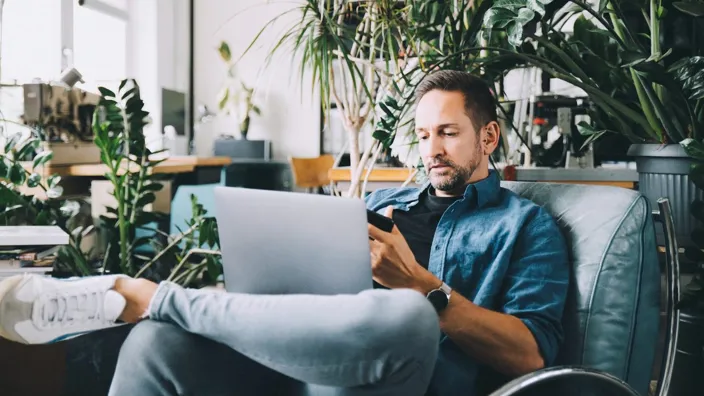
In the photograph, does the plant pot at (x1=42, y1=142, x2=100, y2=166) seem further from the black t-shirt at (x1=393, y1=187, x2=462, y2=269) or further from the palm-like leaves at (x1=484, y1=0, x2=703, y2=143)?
the palm-like leaves at (x1=484, y1=0, x2=703, y2=143)

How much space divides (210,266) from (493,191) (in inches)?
42.3

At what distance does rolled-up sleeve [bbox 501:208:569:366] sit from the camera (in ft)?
3.93

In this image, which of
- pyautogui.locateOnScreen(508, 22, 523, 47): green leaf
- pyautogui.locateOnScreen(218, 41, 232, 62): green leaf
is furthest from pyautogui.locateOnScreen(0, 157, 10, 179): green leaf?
pyautogui.locateOnScreen(218, 41, 232, 62): green leaf

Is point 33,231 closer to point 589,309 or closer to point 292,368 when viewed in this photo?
point 292,368

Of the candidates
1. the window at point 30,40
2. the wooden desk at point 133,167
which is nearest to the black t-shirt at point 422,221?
the wooden desk at point 133,167

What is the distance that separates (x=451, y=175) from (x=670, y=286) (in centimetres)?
53

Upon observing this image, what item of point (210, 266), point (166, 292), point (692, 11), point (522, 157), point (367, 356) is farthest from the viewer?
point (522, 157)

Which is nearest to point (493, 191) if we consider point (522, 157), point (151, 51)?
point (522, 157)

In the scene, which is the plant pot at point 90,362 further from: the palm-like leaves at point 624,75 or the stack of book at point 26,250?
the palm-like leaves at point 624,75

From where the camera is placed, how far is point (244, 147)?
590 cm

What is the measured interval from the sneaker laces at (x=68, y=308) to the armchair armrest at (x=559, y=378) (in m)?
0.70

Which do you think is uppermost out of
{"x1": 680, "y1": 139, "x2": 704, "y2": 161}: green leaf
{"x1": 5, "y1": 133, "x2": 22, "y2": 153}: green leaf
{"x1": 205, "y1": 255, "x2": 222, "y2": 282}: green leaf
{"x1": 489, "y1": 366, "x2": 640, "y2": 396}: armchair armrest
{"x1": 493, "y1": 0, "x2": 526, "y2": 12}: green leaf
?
{"x1": 493, "y1": 0, "x2": 526, "y2": 12}: green leaf

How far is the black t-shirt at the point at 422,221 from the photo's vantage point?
1.50m

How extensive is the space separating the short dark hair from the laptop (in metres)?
0.65
